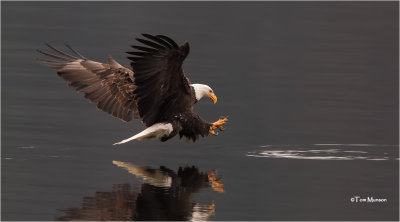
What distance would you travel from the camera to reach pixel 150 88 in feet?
28.4

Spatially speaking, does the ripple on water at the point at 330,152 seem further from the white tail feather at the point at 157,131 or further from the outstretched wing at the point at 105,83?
the outstretched wing at the point at 105,83

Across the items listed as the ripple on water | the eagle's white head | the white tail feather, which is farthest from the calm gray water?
the eagle's white head

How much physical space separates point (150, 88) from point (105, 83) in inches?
43.9

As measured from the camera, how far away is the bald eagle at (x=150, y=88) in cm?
828

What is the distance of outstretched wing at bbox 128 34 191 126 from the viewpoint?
8195 millimetres

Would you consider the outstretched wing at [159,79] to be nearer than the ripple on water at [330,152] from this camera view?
Yes

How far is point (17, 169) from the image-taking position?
26.8 feet

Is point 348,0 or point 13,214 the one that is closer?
point 13,214

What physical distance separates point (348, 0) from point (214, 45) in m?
13.2

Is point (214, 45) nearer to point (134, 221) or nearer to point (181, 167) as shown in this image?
point (181, 167)

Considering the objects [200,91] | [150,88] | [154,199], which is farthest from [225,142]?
[154,199]

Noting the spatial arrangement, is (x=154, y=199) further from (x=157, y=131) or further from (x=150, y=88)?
(x=157, y=131)

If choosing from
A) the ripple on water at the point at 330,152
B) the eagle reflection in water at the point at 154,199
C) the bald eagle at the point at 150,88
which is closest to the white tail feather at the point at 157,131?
the bald eagle at the point at 150,88

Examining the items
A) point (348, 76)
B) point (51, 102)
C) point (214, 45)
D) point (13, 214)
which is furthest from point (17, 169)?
point (214, 45)
